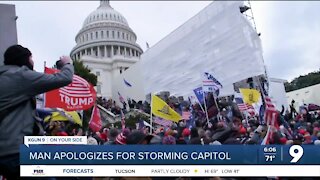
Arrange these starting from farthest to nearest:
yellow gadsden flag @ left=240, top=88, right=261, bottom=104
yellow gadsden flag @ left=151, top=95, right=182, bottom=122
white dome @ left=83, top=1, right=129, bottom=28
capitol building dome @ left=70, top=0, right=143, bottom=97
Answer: white dome @ left=83, top=1, right=129, bottom=28, capitol building dome @ left=70, top=0, right=143, bottom=97, yellow gadsden flag @ left=240, top=88, right=261, bottom=104, yellow gadsden flag @ left=151, top=95, right=182, bottom=122

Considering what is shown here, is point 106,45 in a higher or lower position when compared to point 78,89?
higher

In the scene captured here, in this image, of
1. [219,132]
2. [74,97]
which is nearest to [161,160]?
[219,132]

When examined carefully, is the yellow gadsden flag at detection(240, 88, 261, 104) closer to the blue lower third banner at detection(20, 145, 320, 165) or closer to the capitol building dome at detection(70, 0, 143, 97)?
the blue lower third banner at detection(20, 145, 320, 165)

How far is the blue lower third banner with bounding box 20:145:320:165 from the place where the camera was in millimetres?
4094

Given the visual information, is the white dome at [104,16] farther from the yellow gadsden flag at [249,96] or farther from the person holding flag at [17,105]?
the person holding flag at [17,105]

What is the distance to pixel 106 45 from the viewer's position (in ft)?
279

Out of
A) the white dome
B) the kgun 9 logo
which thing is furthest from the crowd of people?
the white dome

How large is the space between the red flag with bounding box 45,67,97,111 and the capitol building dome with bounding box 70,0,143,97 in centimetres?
6918

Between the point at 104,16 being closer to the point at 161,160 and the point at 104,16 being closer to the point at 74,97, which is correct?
the point at 74,97

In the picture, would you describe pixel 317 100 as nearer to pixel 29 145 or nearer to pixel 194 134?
pixel 194 134

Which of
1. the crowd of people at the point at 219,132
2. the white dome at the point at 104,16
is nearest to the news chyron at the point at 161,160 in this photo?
the crowd of people at the point at 219,132

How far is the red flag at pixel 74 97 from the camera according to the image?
28.0 ft

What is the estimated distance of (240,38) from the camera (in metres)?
18.8

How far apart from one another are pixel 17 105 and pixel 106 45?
271ft
